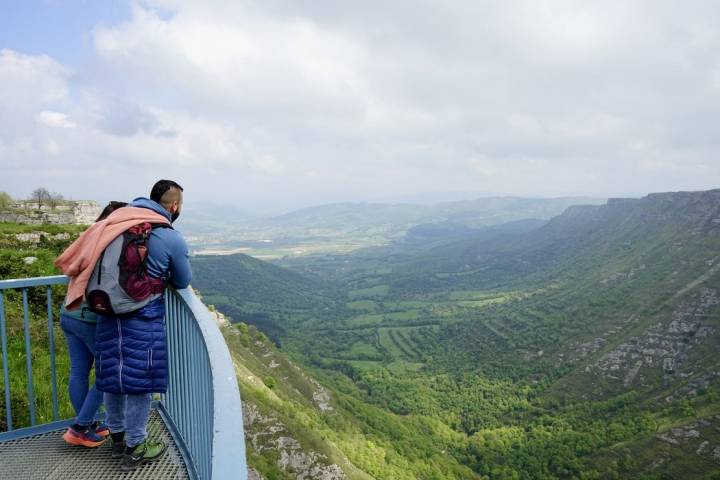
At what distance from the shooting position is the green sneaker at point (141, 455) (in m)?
4.01

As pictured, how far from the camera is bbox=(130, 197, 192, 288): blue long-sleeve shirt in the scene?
148 inches

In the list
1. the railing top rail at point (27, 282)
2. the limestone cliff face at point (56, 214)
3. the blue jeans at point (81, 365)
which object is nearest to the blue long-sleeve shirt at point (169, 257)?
the blue jeans at point (81, 365)

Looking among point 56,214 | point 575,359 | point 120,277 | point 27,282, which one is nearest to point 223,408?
point 120,277

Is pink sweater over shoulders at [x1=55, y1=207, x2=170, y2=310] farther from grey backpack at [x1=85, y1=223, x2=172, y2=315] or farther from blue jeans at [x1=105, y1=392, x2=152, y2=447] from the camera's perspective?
blue jeans at [x1=105, y1=392, x2=152, y2=447]

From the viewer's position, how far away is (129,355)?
3.81 metres

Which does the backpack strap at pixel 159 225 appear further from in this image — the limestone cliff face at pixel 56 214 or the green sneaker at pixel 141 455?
the limestone cliff face at pixel 56 214

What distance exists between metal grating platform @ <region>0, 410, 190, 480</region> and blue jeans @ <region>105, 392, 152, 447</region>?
0.30m

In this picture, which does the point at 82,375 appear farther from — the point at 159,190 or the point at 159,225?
the point at 159,190

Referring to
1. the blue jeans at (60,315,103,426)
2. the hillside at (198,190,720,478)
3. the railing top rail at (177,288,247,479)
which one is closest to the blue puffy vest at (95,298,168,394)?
the railing top rail at (177,288,247,479)

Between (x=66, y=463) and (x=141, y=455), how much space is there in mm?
774

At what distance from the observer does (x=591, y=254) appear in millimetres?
181875

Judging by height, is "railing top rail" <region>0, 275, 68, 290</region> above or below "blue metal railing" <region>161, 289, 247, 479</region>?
above

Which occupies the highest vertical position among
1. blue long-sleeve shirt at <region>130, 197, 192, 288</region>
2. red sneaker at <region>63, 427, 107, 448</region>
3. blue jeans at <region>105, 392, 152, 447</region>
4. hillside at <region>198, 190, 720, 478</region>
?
blue long-sleeve shirt at <region>130, 197, 192, 288</region>

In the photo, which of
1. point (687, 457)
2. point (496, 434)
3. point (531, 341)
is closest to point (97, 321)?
point (687, 457)
